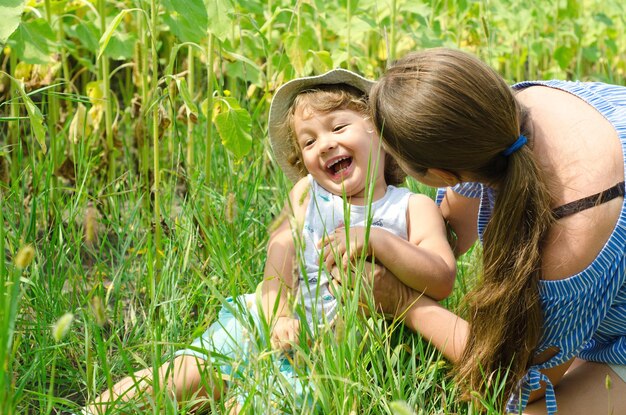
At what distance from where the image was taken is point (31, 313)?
2.10 m

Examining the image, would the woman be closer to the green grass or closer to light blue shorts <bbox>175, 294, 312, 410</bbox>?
the green grass

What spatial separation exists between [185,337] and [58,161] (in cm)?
95

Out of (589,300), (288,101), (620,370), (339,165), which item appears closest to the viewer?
(589,300)

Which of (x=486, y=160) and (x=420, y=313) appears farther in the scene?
(x=420, y=313)

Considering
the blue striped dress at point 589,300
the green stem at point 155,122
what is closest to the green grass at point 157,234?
the green stem at point 155,122

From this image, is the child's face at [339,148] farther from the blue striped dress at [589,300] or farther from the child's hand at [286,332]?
the child's hand at [286,332]

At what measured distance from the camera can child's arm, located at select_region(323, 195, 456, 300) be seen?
2.03 meters

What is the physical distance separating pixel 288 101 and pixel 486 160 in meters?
0.74

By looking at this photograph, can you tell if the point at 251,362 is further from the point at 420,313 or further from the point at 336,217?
the point at 336,217

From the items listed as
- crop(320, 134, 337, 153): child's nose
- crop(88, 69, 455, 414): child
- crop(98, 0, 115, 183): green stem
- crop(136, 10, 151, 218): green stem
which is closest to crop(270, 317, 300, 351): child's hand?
crop(88, 69, 455, 414): child

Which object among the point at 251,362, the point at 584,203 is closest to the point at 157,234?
the point at 251,362

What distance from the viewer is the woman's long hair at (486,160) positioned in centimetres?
176

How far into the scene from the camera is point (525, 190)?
1.78 metres

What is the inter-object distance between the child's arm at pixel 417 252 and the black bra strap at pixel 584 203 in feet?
1.13
